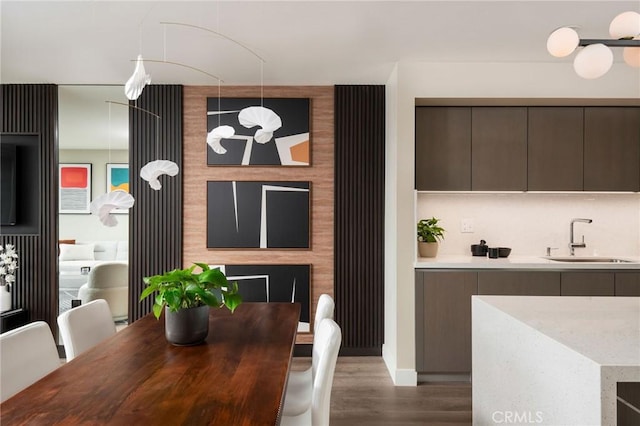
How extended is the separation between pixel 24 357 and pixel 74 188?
283 centimetres

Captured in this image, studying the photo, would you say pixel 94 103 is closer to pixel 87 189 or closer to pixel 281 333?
pixel 87 189

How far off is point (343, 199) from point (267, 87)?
1.27 meters

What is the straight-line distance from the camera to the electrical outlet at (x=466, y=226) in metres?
3.96

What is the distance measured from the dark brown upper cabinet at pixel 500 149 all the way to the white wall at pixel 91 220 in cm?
315

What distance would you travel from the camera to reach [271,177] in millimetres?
4109

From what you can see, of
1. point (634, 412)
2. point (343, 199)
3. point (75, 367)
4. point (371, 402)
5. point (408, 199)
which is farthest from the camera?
point (343, 199)

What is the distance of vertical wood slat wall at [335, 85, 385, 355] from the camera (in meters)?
4.09

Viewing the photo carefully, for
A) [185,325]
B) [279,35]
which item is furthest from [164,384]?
[279,35]

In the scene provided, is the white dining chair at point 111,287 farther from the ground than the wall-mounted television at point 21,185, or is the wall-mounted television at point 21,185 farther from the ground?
the wall-mounted television at point 21,185

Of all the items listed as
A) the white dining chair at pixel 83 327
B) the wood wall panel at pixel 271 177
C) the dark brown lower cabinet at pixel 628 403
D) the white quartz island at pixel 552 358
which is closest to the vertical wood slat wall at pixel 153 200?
the wood wall panel at pixel 271 177

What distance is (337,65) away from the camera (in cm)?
357

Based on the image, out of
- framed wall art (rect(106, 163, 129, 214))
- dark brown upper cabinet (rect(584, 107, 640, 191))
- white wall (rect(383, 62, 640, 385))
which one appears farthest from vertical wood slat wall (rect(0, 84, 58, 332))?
dark brown upper cabinet (rect(584, 107, 640, 191))

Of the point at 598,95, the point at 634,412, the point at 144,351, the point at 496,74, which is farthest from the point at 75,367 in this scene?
the point at 598,95

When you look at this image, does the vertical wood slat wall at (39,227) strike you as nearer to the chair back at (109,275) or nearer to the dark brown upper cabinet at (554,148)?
the chair back at (109,275)
